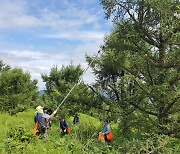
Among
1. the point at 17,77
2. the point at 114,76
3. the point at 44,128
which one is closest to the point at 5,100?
the point at 17,77

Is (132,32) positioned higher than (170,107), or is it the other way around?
→ (132,32)

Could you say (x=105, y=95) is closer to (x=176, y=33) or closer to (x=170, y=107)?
(x=170, y=107)

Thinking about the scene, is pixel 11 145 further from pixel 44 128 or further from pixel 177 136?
pixel 177 136

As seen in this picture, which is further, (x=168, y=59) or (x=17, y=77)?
(x=17, y=77)

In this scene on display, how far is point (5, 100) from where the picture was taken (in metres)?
31.0

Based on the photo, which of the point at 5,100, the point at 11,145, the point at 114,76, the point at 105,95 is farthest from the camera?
the point at 5,100

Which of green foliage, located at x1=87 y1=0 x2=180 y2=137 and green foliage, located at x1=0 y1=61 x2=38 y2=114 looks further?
green foliage, located at x1=0 y1=61 x2=38 y2=114

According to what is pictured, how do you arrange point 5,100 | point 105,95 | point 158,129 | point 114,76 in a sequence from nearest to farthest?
point 158,129 < point 105,95 < point 114,76 < point 5,100

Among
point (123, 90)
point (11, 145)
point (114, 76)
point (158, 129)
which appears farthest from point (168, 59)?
point (114, 76)

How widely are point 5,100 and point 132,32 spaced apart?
2180 centimetres

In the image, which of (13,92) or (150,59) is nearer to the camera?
(150,59)

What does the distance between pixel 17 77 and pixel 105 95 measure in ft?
62.1

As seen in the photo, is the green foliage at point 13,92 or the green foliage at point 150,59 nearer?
the green foliage at point 150,59

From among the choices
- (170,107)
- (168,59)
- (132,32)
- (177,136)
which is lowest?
(177,136)
